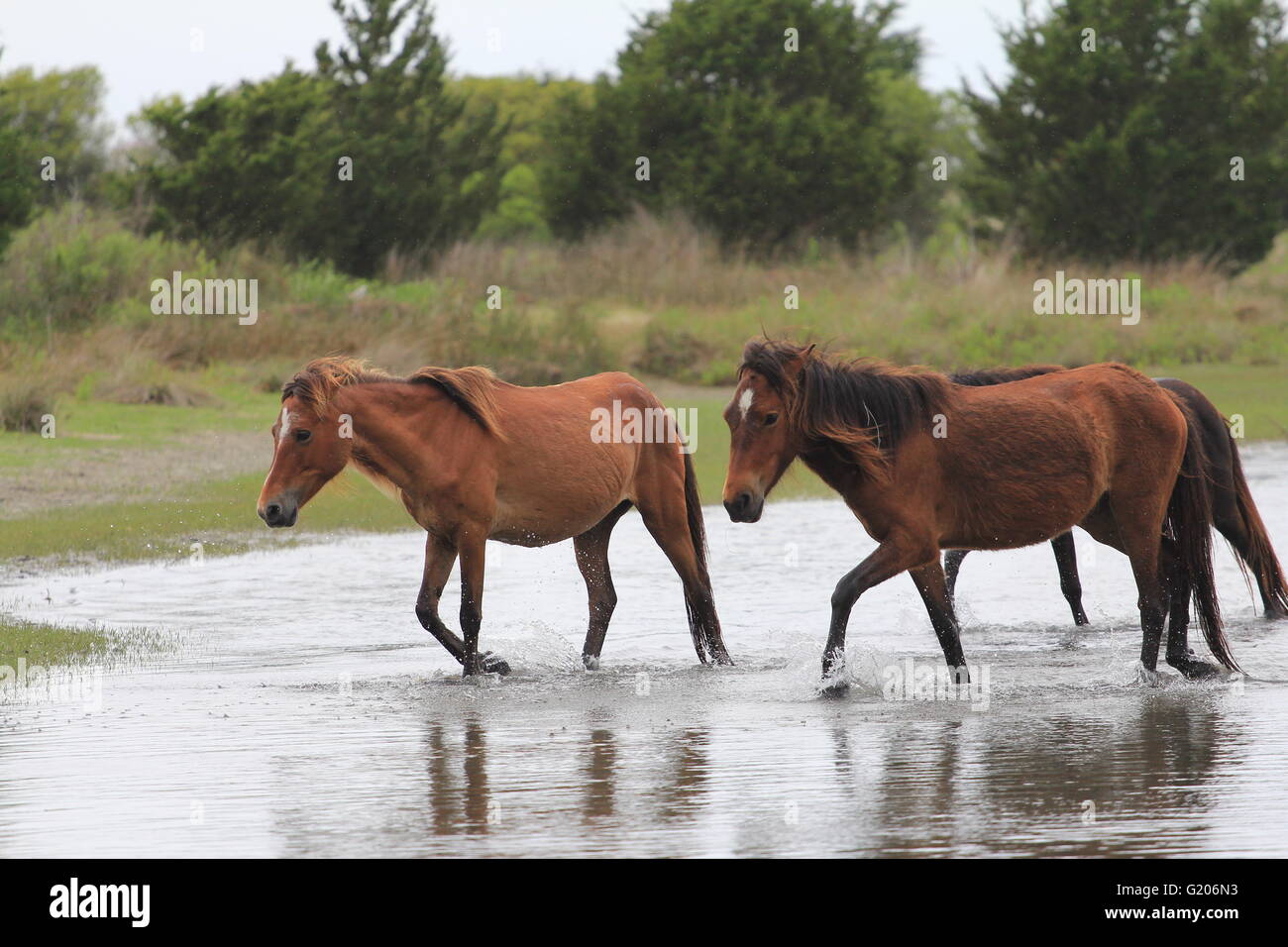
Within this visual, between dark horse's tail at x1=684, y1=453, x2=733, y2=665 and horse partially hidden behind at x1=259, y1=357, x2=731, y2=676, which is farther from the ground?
horse partially hidden behind at x1=259, y1=357, x2=731, y2=676

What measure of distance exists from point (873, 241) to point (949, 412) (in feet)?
129

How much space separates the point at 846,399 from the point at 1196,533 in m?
2.06

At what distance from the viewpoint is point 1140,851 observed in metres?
5.36

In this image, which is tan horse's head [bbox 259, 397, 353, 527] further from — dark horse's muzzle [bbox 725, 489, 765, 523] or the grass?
dark horse's muzzle [bbox 725, 489, 765, 523]

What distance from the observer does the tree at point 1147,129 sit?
41344 mm

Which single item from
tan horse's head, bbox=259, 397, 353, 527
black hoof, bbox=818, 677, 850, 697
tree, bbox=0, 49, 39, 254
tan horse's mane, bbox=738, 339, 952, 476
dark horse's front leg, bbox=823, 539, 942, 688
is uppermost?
tree, bbox=0, 49, 39, 254

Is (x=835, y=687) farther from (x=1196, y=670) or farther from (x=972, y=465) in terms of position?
(x=1196, y=670)

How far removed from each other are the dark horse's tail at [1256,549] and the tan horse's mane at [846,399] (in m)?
2.92

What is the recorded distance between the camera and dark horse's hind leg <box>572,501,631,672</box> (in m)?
9.27

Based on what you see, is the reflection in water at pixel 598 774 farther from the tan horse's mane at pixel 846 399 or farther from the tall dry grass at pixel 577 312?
the tall dry grass at pixel 577 312

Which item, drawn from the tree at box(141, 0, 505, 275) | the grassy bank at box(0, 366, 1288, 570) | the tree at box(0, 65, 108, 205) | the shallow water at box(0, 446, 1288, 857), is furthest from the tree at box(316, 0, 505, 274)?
the shallow water at box(0, 446, 1288, 857)

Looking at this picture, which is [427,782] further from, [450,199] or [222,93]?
[450,199]

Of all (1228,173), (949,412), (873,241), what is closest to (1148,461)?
(949,412)

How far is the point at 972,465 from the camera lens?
8.24 metres
